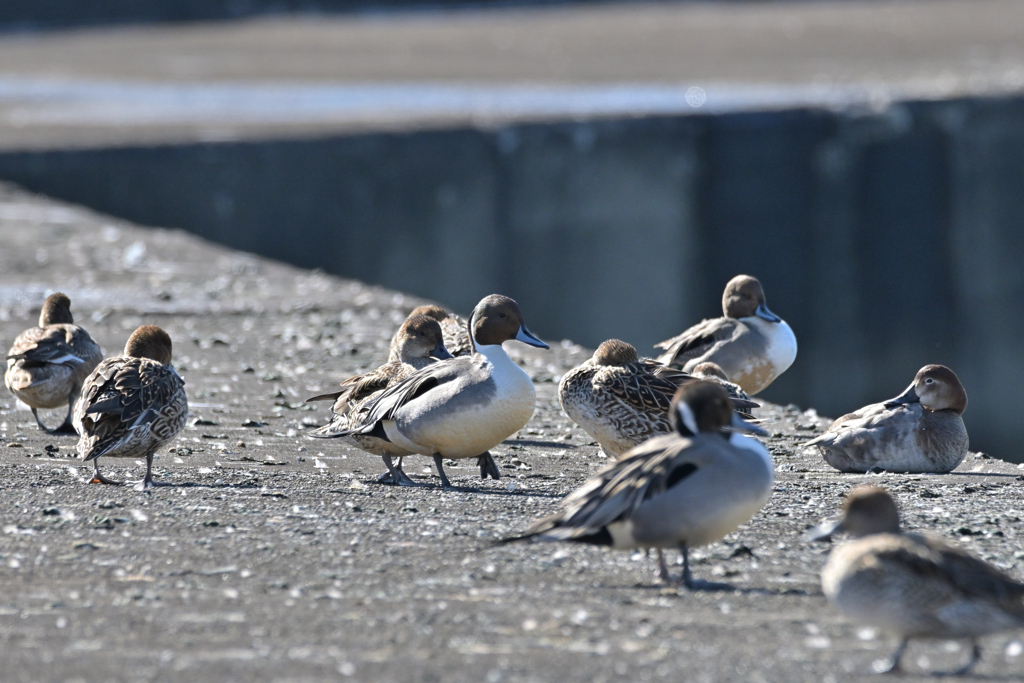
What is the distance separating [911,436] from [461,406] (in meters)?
2.41

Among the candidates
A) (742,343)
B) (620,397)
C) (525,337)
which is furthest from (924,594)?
(742,343)

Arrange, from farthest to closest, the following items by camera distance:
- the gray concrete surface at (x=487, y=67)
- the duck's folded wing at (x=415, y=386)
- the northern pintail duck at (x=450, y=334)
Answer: the gray concrete surface at (x=487, y=67)
the northern pintail duck at (x=450, y=334)
the duck's folded wing at (x=415, y=386)

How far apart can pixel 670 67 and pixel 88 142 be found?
12178 millimetres

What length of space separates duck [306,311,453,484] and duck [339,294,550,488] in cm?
Answer: 9

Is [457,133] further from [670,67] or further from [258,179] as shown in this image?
[670,67]

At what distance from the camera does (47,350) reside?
7.14 meters

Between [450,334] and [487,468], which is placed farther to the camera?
[450,334]

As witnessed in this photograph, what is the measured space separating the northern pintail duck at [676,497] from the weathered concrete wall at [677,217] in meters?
11.9

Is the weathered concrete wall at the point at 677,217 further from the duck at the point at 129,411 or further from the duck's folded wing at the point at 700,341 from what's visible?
the duck at the point at 129,411

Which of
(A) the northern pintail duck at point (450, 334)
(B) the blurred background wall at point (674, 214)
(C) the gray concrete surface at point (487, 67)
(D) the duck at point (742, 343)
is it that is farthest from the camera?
(C) the gray concrete surface at point (487, 67)

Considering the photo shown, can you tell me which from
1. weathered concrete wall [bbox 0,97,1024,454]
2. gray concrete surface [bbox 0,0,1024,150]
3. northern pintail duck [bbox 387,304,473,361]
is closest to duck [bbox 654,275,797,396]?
northern pintail duck [bbox 387,304,473,361]

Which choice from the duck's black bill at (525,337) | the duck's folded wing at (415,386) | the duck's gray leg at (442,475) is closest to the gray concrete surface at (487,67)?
the duck's black bill at (525,337)

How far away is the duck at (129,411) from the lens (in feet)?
19.4

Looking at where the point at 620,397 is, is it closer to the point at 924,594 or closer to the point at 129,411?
the point at 129,411
